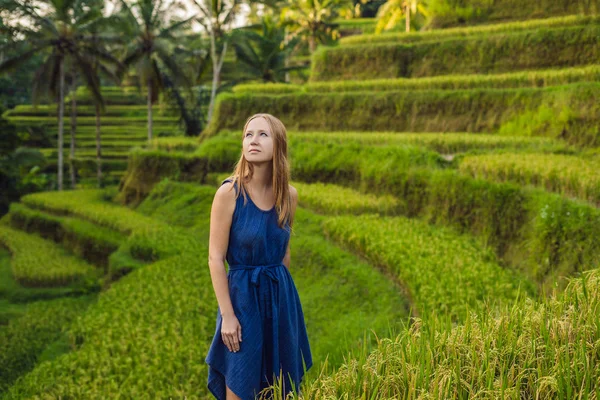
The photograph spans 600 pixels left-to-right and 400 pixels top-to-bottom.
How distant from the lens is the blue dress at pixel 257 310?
7.80 ft

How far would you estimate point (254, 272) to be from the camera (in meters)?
2.42

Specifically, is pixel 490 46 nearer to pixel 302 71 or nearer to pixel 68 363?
pixel 68 363

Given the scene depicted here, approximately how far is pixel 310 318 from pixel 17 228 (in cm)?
1142

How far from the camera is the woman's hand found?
232cm

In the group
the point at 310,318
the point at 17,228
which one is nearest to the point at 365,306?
the point at 310,318

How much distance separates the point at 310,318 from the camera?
5.36 m

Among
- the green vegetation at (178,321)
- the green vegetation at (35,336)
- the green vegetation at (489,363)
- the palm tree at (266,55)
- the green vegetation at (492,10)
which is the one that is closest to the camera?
the green vegetation at (489,363)

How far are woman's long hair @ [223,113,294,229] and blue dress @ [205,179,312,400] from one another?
4 cm

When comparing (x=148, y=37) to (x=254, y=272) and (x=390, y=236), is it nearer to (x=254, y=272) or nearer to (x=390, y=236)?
(x=390, y=236)

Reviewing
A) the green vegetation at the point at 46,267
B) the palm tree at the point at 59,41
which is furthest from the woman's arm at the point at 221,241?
the palm tree at the point at 59,41

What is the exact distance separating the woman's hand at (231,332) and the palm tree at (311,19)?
72.8ft

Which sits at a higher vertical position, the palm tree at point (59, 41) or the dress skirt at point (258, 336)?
the palm tree at point (59, 41)

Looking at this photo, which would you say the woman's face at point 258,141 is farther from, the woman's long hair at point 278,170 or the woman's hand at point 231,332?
the woman's hand at point 231,332

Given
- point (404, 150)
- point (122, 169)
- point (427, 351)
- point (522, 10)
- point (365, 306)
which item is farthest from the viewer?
point (122, 169)
